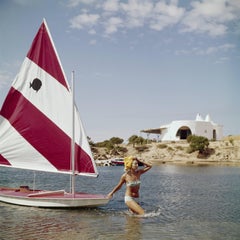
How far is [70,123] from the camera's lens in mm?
19781

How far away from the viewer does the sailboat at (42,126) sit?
19297 mm

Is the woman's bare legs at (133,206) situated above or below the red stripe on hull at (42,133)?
below

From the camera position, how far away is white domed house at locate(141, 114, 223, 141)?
114000 mm

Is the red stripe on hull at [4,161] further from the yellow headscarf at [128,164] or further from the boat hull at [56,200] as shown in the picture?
the yellow headscarf at [128,164]

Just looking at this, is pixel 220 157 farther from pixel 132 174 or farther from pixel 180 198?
pixel 132 174

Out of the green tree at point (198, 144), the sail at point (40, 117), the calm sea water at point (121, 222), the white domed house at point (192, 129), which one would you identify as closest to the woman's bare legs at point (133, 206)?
the calm sea water at point (121, 222)

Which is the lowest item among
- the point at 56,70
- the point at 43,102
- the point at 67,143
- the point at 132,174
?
the point at 132,174

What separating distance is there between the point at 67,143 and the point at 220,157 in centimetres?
7571

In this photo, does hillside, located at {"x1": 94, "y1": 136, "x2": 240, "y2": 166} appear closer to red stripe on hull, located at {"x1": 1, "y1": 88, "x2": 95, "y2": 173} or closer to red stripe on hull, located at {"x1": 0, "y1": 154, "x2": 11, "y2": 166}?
red stripe on hull, located at {"x1": 0, "y1": 154, "x2": 11, "y2": 166}

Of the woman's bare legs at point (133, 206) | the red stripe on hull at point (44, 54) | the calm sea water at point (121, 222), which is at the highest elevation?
the red stripe on hull at point (44, 54)

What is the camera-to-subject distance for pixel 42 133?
800 inches

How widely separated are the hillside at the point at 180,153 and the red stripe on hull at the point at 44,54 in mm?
64571

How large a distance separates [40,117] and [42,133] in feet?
2.92

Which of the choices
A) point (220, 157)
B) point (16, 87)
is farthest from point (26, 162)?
point (220, 157)
